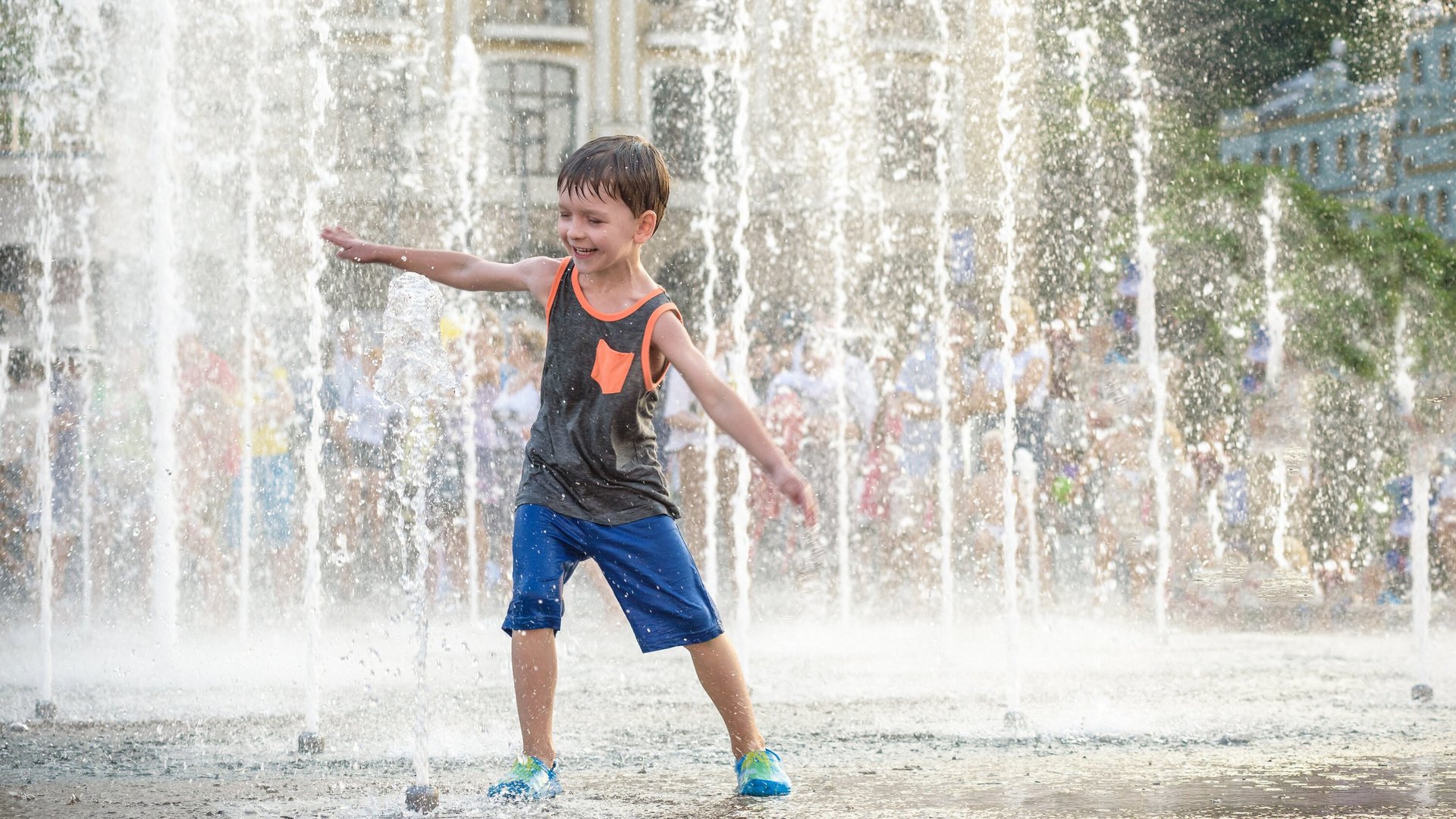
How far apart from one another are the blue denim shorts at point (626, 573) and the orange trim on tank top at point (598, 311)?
15.1 inches

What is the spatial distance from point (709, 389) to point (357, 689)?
2648mm

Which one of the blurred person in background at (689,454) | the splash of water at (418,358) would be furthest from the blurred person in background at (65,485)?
the splash of water at (418,358)

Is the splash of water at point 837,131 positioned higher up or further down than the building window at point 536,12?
further down

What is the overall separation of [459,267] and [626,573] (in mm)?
695

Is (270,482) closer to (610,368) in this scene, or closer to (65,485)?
(65,485)

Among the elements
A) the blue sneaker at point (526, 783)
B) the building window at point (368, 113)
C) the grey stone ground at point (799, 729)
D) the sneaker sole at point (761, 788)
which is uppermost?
the building window at point (368, 113)

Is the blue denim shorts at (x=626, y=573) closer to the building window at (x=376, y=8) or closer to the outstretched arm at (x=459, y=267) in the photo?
the outstretched arm at (x=459, y=267)

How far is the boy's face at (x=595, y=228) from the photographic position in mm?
3543

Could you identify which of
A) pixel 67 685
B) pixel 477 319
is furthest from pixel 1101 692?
pixel 477 319

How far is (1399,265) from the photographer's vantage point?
58.4ft

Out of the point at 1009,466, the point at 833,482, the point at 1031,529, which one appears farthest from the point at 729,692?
the point at 833,482

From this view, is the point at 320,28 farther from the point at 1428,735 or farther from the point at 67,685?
the point at 1428,735

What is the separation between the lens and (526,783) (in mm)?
3508

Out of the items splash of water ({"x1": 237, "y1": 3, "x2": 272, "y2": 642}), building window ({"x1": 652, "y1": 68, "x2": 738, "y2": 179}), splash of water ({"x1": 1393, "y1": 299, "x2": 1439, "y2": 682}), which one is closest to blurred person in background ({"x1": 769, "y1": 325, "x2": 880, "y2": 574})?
splash of water ({"x1": 237, "y1": 3, "x2": 272, "y2": 642})
